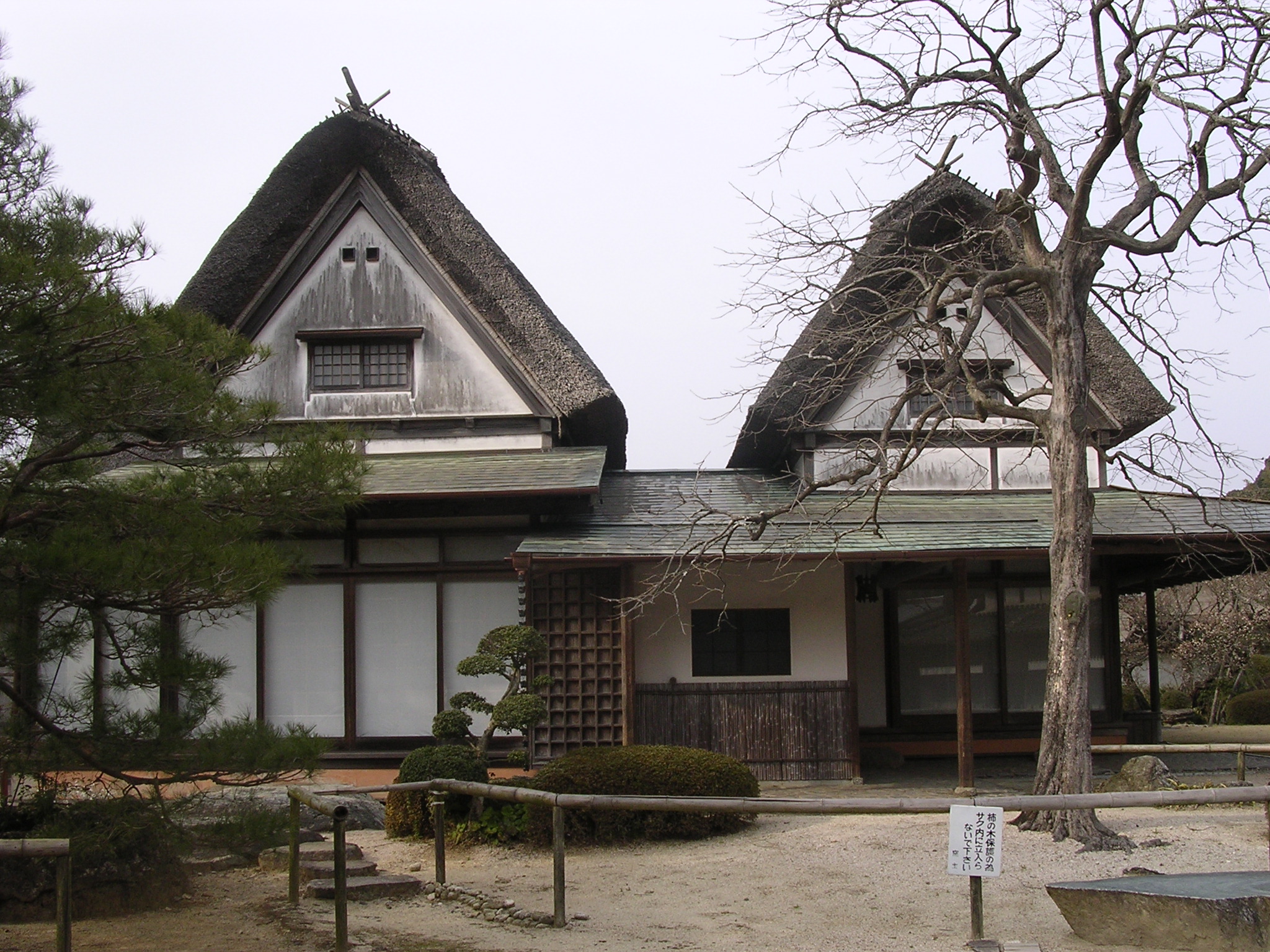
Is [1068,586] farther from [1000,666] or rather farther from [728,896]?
[1000,666]

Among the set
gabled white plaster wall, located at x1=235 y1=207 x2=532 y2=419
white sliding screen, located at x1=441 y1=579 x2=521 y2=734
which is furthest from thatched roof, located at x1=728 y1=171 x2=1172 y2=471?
white sliding screen, located at x1=441 y1=579 x2=521 y2=734

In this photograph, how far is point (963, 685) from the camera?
11586mm

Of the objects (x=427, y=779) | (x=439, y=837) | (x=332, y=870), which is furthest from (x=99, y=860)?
(x=427, y=779)

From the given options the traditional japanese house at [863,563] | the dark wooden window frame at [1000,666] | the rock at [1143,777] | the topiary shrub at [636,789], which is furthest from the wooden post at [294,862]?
the dark wooden window frame at [1000,666]

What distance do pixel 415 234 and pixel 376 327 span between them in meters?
1.25

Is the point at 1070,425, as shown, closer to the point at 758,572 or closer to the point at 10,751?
the point at 758,572

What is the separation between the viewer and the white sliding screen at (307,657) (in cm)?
1296

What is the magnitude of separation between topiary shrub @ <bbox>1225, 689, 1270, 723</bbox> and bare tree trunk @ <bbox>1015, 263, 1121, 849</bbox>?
14.5 metres

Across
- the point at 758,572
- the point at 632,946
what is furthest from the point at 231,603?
the point at 758,572

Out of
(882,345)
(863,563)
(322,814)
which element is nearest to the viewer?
(322,814)

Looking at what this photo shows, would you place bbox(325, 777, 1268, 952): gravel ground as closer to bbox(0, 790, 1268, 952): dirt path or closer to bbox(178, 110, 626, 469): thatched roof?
bbox(0, 790, 1268, 952): dirt path

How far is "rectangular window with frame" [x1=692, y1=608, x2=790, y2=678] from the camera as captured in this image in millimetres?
12773

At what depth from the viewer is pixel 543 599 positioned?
12.3 m

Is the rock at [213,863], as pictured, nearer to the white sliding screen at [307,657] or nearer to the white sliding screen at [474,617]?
the white sliding screen at [307,657]
